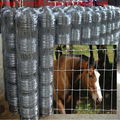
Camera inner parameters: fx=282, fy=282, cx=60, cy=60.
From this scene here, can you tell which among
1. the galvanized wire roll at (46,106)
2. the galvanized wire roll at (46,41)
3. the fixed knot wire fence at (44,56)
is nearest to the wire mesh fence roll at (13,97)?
the fixed knot wire fence at (44,56)

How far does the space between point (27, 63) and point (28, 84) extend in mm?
198

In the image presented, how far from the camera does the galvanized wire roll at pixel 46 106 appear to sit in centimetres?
268

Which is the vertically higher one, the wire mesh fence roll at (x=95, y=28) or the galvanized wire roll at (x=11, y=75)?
the wire mesh fence roll at (x=95, y=28)

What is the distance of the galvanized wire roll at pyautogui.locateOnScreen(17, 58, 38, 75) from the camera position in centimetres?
248

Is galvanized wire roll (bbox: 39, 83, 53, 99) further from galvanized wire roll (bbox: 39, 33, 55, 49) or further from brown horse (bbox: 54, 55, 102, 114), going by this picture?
galvanized wire roll (bbox: 39, 33, 55, 49)

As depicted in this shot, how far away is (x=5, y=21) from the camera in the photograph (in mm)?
2648

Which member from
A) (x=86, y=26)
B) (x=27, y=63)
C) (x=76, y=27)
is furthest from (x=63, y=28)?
(x=27, y=63)

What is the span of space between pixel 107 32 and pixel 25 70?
988mm

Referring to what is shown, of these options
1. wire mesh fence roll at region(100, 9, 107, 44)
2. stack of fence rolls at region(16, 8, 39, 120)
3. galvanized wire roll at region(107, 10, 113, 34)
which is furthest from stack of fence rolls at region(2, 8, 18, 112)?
galvanized wire roll at region(107, 10, 113, 34)

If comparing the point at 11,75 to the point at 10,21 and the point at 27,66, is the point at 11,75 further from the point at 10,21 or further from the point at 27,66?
the point at 10,21

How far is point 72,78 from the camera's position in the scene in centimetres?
262

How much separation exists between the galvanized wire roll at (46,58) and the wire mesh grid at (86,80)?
0.06 meters

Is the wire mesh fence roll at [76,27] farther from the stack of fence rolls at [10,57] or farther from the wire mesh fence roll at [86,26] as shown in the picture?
the stack of fence rolls at [10,57]

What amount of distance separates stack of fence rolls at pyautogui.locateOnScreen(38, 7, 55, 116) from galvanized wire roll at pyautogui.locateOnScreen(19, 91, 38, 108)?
0.29 feet
